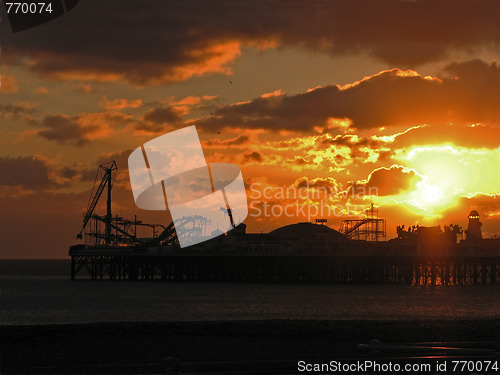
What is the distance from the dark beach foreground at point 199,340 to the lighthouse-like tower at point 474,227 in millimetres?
118510

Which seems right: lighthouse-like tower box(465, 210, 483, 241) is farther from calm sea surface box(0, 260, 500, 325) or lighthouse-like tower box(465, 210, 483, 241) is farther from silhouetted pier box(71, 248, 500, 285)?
calm sea surface box(0, 260, 500, 325)

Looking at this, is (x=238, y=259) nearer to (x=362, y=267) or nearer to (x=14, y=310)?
(x=362, y=267)

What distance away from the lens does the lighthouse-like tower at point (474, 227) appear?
145m

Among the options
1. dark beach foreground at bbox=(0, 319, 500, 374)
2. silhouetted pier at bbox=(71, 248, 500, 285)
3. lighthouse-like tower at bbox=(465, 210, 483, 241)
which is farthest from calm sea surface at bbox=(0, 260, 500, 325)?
lighthouse-like tower at bbox=(465, 210, 483, 241)

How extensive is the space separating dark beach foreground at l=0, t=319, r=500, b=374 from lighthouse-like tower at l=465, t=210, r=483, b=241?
389ft

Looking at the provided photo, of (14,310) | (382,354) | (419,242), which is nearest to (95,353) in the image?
(382,354)

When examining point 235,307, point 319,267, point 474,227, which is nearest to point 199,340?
point 235,307

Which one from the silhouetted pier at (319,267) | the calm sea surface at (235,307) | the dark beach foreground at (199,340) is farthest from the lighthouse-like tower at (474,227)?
the dark beach foreground at (199,340)

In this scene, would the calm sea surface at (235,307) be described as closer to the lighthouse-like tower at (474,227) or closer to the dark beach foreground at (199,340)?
the dark beach foreground at (199,340)

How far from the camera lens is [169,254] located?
407ft

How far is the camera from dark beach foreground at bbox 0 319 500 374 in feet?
70.0

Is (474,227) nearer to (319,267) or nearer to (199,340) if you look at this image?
(319,267)

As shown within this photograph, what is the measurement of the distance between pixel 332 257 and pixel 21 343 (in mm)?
93097

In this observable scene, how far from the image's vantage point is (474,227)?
14562cm
